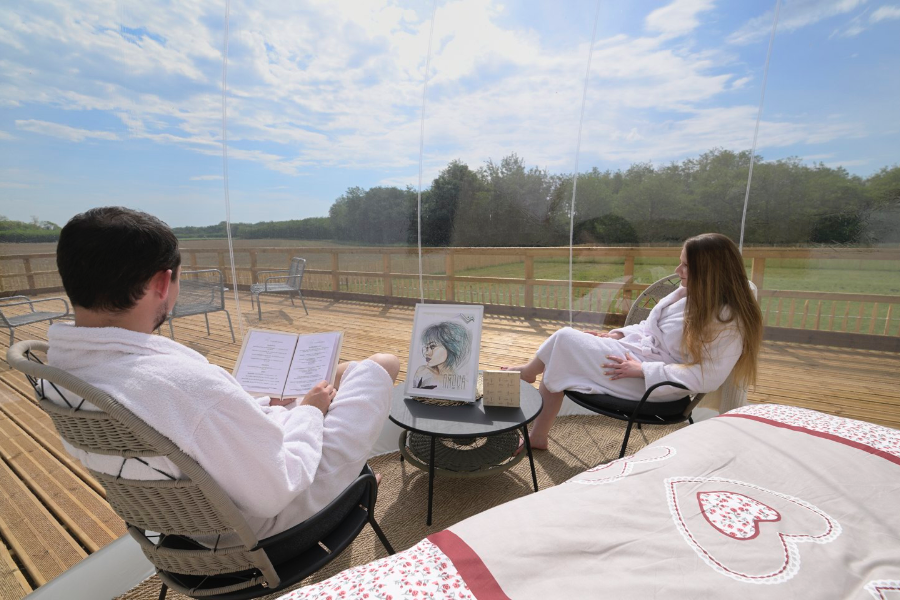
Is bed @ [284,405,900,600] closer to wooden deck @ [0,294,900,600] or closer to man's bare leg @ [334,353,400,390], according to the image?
man's bare leg @ [334,353,400,390]

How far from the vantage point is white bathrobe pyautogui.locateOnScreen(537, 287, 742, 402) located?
6.32ft

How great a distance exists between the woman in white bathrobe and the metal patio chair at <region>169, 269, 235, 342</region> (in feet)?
7.09

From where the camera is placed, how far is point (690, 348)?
77.5 inches

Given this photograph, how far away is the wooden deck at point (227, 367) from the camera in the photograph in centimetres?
157

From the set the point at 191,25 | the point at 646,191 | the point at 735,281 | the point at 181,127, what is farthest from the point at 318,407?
the point at 646,191

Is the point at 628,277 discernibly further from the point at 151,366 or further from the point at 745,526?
the point at 151,366

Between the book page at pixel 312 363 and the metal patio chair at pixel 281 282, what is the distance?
4.82 ft

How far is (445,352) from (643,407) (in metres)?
0.98

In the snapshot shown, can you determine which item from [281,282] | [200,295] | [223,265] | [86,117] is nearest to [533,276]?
[281,282]

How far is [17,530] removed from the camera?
1.59 m

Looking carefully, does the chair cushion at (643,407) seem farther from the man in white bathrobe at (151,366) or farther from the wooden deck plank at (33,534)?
the wooden deck plank at (33,534)

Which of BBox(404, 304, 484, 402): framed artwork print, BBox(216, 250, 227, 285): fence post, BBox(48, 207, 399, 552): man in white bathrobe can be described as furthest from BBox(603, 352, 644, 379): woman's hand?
BBox(216, 250, 227, 285): fence post

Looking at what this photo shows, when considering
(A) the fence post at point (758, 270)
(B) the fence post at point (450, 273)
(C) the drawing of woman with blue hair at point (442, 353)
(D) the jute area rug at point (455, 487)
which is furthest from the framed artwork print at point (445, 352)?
(A) the fence post at point (758, 270)

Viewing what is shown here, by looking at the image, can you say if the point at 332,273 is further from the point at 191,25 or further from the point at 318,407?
the point at 318,407
